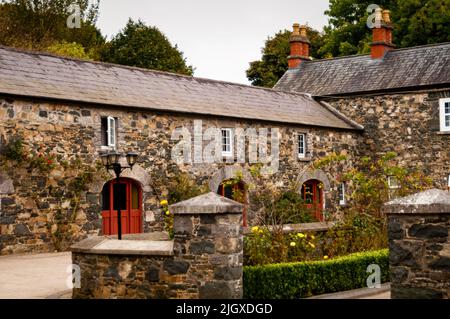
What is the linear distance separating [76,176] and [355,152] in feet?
42.3

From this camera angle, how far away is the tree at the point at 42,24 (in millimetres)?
37250

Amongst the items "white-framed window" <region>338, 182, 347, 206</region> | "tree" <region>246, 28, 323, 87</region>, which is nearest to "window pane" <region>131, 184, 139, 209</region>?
"white-framed window" <region>338, 182, 347, 206</region>

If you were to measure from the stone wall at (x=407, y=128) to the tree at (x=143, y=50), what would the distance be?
13548 millimetres

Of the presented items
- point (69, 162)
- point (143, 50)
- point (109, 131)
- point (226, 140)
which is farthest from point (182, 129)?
point (143, 50)

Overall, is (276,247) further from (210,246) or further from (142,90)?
(142,90)

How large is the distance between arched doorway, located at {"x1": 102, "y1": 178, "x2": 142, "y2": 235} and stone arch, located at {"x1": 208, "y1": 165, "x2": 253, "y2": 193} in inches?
105

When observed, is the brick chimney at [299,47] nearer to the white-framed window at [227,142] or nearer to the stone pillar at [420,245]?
the white-framed window at [227,142]

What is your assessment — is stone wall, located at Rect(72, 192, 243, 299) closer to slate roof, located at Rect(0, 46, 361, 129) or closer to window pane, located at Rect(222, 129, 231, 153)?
slate roof, located at Rect(0, 46, 361, 129)

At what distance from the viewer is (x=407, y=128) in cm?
2697

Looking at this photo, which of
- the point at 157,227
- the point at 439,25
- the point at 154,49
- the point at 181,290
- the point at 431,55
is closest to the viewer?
the point at 181,290

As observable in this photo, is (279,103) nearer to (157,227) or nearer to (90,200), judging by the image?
(157,227)

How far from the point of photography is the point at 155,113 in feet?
66.8

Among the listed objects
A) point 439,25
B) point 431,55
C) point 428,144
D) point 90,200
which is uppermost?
point 439,25
